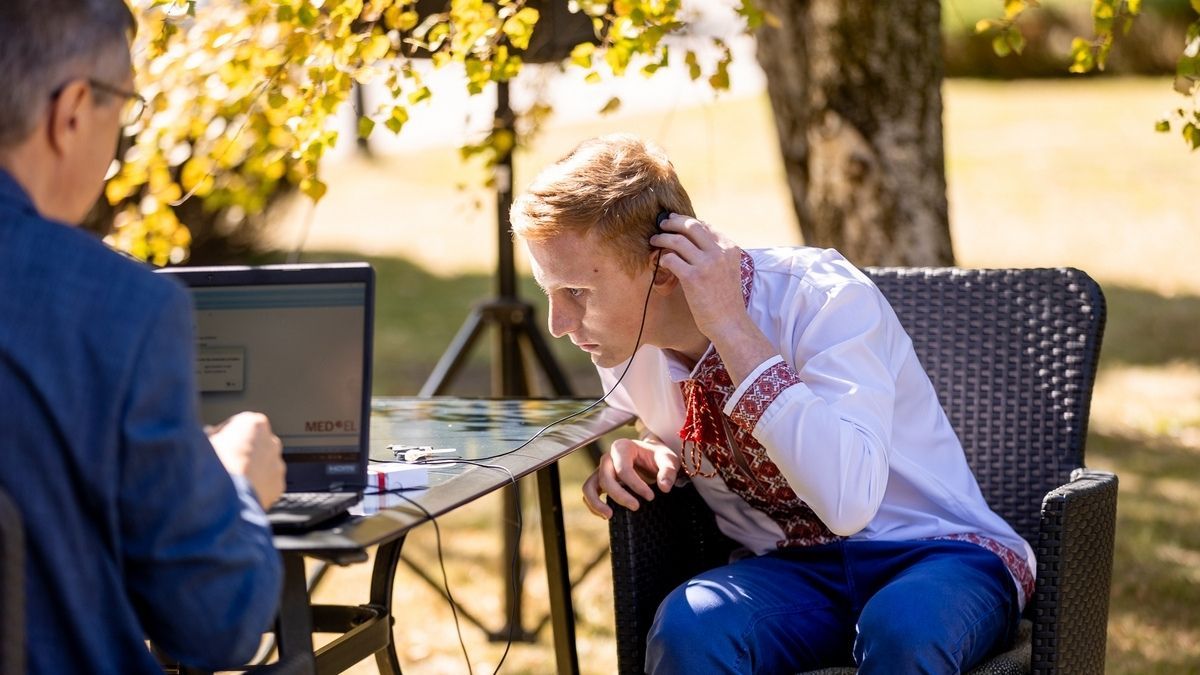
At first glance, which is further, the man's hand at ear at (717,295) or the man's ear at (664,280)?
the man's ear at (664,280)

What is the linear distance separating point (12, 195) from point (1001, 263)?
9.61 meters

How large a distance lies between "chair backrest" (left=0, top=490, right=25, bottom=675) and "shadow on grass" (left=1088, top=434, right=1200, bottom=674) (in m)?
3.05

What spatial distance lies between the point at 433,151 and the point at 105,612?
16.3 m

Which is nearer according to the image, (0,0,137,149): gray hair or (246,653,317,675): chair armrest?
(0,0,137,149): gray hair

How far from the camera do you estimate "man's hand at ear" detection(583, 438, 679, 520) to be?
2.41 meters

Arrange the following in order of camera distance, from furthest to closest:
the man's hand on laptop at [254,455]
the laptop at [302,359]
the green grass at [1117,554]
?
1. the green grass at [1117,554]
2. the laptop at [302,359]
3. the man's hand on laptop at [254,455]

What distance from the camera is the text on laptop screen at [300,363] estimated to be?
6.32 feet

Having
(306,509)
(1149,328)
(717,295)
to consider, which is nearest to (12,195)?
(306,509)

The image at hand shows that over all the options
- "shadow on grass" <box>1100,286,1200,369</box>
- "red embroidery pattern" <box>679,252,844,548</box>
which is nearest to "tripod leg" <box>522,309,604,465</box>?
"red embroidery pattern" <box>679,252,844,548</box>

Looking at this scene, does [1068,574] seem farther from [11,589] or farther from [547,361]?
[547,361]

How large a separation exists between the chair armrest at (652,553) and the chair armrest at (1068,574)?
24.9 inches

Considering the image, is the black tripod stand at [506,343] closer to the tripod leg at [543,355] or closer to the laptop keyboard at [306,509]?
the tripod leg at [543,355]

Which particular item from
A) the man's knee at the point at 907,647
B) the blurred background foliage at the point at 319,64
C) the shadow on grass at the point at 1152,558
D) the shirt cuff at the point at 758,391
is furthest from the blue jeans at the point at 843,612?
the shadow on grass at the point at 1152,558

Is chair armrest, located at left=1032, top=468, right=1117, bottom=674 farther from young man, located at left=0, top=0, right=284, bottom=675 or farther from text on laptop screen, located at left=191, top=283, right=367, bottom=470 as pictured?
young man, located at left=0, top=0, right=284, bottom=675
